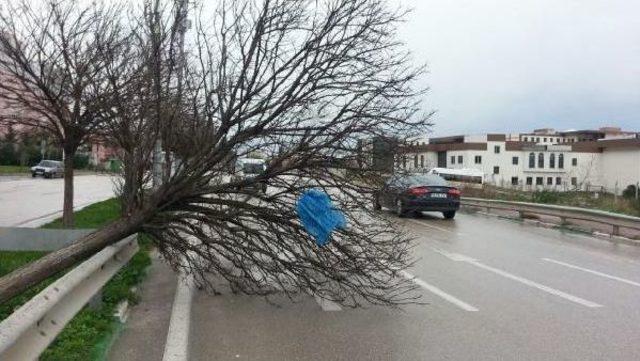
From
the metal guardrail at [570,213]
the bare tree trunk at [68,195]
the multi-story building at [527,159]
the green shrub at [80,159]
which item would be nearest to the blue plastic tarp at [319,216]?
the bare tree trunk at [68,195]

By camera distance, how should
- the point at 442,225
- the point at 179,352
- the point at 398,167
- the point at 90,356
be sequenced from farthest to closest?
the point at 442,225
the point at 398,167
the point at 179,352
the point at 90,356

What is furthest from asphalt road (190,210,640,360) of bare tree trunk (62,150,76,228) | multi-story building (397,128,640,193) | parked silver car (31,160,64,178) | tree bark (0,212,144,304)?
multi-story building (397,128,640,193)

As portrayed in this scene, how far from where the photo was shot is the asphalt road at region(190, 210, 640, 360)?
578 cm

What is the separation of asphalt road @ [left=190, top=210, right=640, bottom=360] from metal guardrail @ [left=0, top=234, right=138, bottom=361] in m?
1.04

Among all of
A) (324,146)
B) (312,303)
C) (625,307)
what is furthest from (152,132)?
(625,307)

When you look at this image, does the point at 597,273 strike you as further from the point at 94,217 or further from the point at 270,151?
the point at 94,217

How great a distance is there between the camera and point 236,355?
5621 mm

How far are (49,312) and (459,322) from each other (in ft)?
13.4

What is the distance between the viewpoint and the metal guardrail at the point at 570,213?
16770mm

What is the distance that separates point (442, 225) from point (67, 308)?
14812 millimetres

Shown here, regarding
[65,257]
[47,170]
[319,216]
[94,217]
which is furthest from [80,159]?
[65,257]

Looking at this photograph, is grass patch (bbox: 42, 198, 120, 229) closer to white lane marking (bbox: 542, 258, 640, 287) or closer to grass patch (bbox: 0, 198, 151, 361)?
grass patch (bbox: 0, 198, 151, 361)

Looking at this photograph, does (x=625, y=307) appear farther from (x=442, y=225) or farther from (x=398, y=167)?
(x=442, y=225)

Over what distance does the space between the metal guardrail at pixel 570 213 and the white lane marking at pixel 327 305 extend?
36.9 ft
